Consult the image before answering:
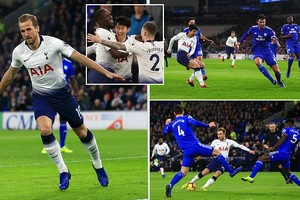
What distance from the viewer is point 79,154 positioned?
15.2 metres

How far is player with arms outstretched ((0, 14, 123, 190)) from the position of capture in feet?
26.9

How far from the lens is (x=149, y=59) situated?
7906 mm

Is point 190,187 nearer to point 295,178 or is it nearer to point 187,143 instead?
point 187,143

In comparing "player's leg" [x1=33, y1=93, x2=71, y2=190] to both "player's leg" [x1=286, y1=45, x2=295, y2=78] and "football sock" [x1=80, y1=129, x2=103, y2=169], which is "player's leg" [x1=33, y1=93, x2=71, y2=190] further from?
"player's leg" [x1=286, y1=45, x2=295, y2=78]

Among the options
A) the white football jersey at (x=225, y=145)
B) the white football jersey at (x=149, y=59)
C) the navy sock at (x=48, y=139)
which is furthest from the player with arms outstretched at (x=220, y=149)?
the navy sock at (x=48, y=139)

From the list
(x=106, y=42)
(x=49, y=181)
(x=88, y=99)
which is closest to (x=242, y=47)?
(x=106, y=42)

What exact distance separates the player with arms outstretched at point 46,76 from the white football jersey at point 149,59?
67cm

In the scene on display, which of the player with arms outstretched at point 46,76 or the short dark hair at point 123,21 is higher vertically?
the short dark hair at point 123,21

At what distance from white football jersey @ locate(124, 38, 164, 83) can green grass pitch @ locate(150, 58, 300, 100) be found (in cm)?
10

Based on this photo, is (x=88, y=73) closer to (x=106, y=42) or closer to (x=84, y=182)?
(x=106, y=42)

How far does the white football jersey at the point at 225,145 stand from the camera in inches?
354

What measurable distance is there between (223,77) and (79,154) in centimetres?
744

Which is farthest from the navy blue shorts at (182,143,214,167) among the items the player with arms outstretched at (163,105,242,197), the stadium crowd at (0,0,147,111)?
the stadium crowd at (0,0,147,111)

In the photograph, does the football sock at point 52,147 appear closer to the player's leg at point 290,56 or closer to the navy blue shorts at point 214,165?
the navy blue shorts at point 214,165
